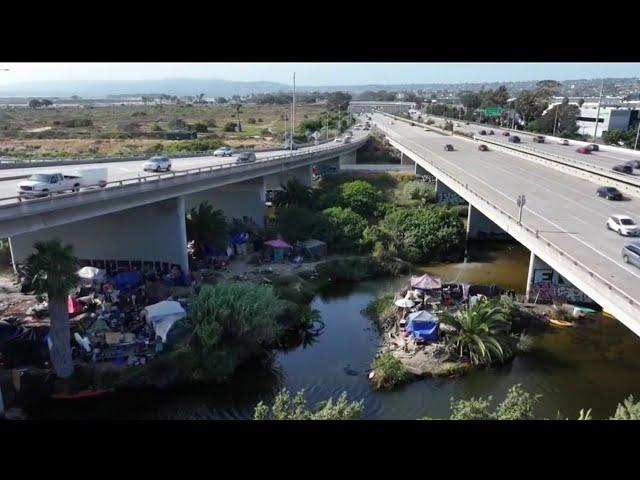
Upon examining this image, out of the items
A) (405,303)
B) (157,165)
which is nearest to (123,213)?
(157,165)

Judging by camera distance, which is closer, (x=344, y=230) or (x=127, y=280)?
(x=127, y=280)

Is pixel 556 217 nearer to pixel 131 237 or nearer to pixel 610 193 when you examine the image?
pixel 610 193

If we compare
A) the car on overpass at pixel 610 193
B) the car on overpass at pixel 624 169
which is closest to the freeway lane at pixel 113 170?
the car on overpass at pixel 610 193

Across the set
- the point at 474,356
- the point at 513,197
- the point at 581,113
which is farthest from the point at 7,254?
the point at 581,113

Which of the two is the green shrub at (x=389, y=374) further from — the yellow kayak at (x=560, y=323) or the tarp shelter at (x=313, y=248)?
the tarp shelter at (x=313, y=248)

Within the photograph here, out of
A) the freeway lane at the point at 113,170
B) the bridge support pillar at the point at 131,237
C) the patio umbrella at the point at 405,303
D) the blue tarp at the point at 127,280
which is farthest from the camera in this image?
the bridge support pillar at the point at 131,237
